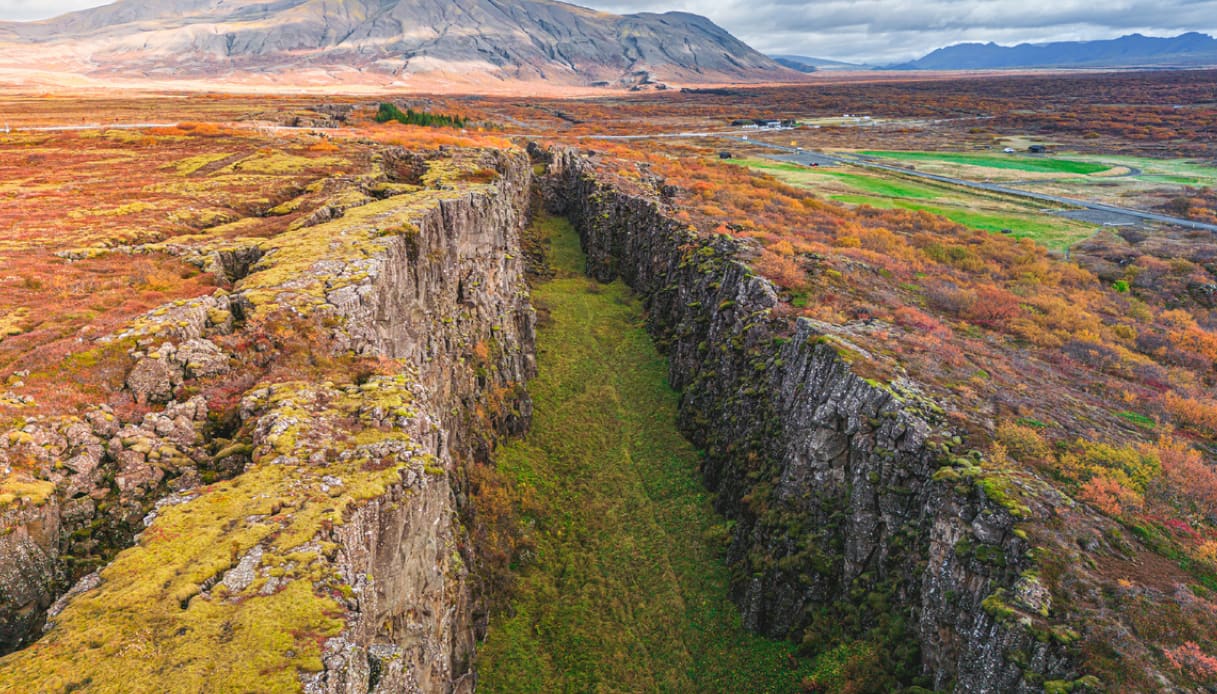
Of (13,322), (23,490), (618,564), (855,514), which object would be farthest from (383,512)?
(855,514)

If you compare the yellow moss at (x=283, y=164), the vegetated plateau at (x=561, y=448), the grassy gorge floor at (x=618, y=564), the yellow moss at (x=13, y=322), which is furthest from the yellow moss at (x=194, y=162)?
the grassy gorge floor at (x=618, y=564)

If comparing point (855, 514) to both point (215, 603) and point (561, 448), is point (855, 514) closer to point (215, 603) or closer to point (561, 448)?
point (561, 448)

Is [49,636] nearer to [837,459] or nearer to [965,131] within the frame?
[837,459]

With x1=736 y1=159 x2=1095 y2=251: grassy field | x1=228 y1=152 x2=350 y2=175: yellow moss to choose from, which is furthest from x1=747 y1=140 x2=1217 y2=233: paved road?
x1=228 y1=152 x2=350 y2=175: yellow moss

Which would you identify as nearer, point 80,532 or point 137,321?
point 80,532

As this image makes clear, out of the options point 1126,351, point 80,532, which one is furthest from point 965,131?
point 80,532

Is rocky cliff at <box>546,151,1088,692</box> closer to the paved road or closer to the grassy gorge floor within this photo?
the grassy gorge floor
